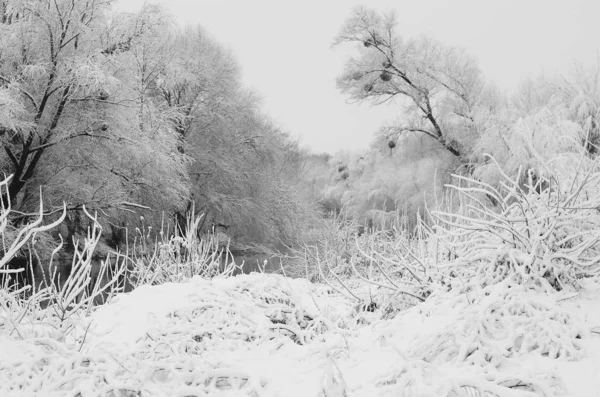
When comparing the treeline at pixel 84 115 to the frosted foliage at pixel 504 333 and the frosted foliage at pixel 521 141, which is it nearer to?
the frosted foliage at pixel 504 333

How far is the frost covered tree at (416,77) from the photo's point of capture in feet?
58.7

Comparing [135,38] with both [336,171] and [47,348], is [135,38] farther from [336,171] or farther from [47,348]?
[336,171]

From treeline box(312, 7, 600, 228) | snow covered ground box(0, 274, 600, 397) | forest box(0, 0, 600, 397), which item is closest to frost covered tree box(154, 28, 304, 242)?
forest box(0, 0, 600, 397)

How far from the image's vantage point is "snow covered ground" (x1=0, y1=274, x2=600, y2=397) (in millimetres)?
2215

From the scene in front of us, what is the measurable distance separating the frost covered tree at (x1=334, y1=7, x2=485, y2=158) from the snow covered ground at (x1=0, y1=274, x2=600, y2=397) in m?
15.6

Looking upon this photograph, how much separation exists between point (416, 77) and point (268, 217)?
7.45 m

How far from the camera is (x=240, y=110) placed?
2089 centimetres

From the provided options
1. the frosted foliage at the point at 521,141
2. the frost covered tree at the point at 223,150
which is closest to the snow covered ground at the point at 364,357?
the frosted foliage at the point at 521,141

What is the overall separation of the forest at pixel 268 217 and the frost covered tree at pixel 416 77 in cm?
7

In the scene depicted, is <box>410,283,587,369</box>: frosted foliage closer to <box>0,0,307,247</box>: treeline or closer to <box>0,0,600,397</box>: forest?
<box>0,0,600,397</box>: forest

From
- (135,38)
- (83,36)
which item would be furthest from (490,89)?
(83,36)

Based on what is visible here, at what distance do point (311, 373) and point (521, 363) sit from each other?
3.51ft

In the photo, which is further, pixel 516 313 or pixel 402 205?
pixel 402 205

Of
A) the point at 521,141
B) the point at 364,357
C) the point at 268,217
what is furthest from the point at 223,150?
the point at 364,357
